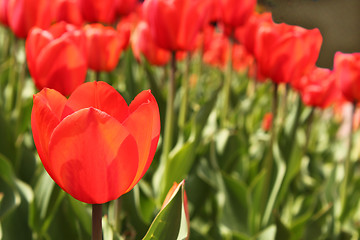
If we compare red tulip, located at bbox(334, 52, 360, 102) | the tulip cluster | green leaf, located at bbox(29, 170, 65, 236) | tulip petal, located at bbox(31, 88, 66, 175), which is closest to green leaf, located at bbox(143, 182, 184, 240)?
the tulip cluster

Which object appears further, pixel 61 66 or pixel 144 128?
pixel 61 66

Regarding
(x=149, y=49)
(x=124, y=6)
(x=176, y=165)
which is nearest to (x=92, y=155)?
(x=176, y=165)

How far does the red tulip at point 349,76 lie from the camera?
110 centimetres

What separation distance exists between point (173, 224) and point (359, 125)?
191cm

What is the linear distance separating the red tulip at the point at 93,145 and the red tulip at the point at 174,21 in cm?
52

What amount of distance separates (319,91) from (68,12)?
0.75 meters

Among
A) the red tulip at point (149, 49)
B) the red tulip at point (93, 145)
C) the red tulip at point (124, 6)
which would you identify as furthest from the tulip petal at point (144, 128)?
the red tulip at point (124, 6)

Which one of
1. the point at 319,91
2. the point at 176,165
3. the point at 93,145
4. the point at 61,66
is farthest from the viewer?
the point at 319,91

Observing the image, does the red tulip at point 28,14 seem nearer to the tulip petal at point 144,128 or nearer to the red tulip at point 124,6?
the red tulip at point 124,6

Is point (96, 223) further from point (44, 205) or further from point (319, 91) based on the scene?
point (319, 91)

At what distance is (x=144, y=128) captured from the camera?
409 millimetres

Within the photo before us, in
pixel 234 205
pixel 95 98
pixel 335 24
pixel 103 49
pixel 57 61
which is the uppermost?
pixel 95 98

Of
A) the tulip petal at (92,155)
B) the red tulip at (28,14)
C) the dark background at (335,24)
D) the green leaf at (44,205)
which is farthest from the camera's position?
the dark background at (335,24)

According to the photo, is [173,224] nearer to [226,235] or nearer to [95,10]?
[226,235]
